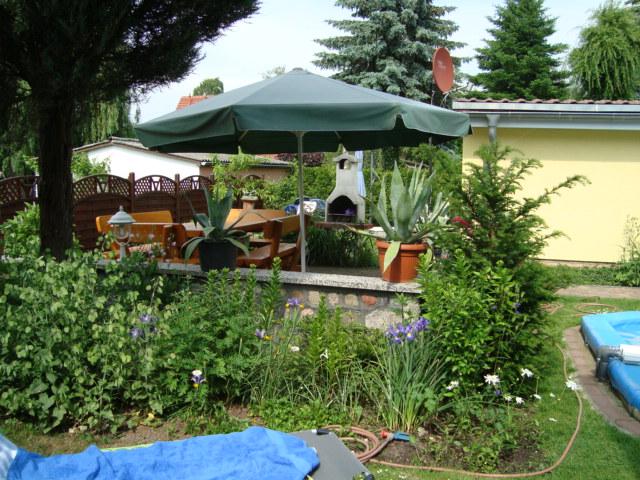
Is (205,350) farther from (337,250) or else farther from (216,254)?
(337,250)

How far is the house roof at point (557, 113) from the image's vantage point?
9.36m

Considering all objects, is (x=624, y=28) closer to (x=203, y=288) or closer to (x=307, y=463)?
(x=203, y=288)

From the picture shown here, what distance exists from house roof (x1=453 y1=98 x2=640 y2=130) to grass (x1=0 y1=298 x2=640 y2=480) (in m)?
6.16

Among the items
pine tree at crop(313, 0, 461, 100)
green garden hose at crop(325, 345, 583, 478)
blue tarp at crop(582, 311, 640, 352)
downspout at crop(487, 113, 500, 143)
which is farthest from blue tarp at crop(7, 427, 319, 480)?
pine tree at crop(313, 0, 461, 100)

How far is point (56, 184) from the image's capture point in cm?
505

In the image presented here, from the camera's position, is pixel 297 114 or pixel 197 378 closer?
pixel 197 378

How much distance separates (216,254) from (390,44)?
22.8 m

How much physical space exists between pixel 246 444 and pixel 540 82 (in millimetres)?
29179

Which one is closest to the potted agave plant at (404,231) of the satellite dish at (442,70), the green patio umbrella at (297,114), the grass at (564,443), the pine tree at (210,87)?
the green patio umbrella at (297,114)

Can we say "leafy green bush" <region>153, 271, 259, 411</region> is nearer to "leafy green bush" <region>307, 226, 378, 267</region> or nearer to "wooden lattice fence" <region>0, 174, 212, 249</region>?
"leafy green bush" <region>307, 226, 378, 267</region>

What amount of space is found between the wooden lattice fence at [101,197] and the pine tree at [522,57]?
20.3 m

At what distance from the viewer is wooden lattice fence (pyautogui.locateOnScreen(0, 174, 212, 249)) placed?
9461mm

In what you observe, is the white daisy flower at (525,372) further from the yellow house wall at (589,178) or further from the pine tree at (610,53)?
the pine tree at (610,53)

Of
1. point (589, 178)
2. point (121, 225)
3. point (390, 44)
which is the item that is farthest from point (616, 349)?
point (390, 44)
